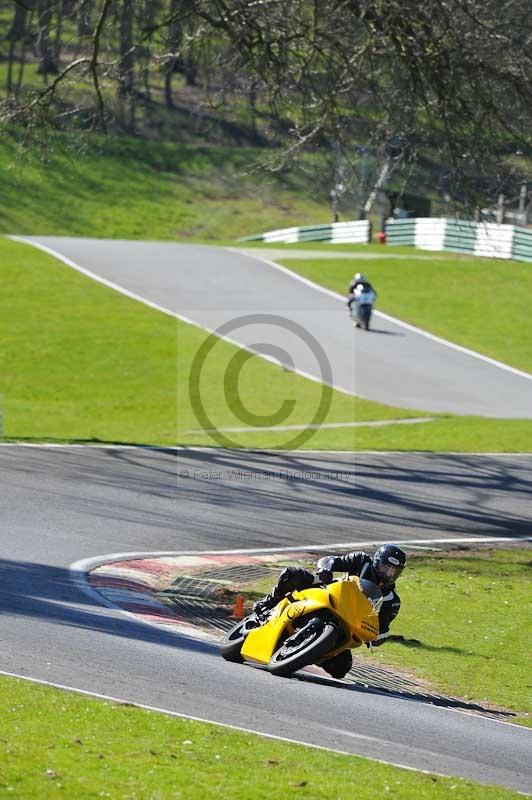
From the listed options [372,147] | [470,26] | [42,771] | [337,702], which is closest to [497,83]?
[470,26]

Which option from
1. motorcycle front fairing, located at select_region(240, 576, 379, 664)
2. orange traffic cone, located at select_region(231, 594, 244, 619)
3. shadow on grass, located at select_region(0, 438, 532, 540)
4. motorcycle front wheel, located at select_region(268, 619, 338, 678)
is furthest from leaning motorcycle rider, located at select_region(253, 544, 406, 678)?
shadow on grass, located at select_region(0, 438, 532, 540)

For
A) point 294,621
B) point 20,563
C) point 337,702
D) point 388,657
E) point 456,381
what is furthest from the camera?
point 456,381

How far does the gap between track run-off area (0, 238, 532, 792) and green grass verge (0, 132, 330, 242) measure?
17462mm

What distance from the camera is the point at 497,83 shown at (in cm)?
1727

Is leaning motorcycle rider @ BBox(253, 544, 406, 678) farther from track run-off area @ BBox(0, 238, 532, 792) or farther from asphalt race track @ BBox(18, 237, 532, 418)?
asphalt race track @ BBox(18, 237, 532, 418)

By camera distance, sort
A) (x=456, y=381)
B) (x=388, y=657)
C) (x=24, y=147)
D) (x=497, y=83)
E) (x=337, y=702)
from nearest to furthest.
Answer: (x=337, y=702) → (x=388, y=657) → (x=497, y=83) → (x=24, y=147) → (x=456, y=381)

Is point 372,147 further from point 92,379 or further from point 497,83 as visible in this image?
point 92,379

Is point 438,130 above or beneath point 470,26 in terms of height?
beneath

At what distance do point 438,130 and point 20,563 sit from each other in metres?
9.00

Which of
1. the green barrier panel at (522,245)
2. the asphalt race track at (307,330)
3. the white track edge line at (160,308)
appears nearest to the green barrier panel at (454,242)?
the green barrier panel at (522,245)

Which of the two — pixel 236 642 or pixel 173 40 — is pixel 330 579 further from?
pixel 173 40

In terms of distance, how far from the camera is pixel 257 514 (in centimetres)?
1761

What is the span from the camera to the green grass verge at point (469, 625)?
1103 centimetres

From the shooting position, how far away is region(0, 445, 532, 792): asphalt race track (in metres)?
8.50
